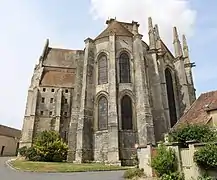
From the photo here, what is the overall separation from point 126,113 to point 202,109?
10.6m

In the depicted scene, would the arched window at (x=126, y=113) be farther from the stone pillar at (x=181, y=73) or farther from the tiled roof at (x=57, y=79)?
the tiled roof at (x=57, y=79)

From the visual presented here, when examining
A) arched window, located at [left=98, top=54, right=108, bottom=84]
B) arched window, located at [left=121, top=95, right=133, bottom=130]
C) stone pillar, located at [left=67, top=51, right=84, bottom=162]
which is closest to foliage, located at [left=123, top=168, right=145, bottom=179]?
arched window, located at [left=121, top=95, right=133, bottom=130]

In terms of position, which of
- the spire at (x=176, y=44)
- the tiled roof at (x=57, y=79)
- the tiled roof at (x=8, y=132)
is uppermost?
the spire at (x=176, y=44)

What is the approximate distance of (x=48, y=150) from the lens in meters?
25.4

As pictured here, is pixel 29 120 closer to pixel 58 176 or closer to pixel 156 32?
pixel 58 176

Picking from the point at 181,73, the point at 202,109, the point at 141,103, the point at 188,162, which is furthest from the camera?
the point at 181,73

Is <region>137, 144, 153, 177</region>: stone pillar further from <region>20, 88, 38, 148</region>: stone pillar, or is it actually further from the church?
<region>20, 88, 38, 148</region>: stone pillar

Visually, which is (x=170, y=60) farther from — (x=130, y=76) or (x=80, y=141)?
(x=80, y=141)

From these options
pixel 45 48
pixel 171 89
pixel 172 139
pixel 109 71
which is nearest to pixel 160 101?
pixel 171 89

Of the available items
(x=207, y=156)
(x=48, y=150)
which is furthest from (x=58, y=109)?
(x=207, y=156)

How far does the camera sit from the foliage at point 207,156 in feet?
33.5

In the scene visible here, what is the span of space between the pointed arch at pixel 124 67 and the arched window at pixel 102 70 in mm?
1901

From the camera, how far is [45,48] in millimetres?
44406

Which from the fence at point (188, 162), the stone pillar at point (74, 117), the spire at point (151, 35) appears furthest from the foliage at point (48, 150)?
the spire at point (151, 35)
